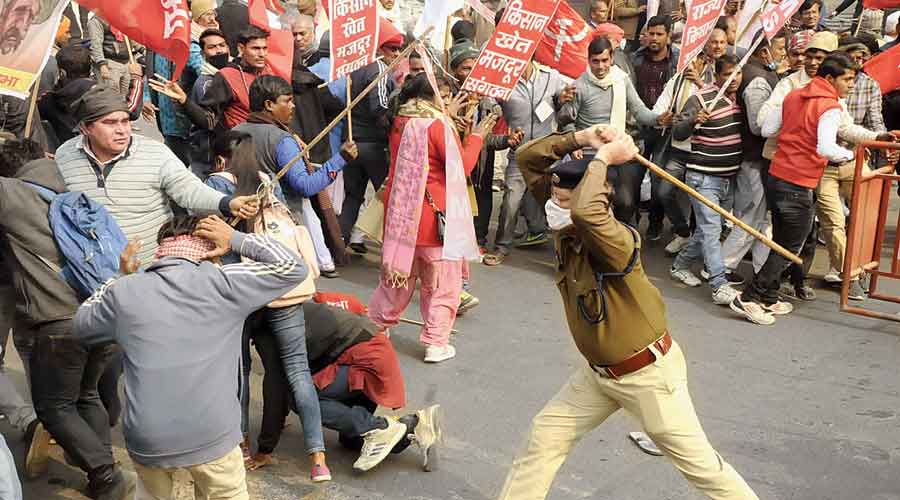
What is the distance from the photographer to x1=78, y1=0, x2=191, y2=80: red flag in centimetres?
611

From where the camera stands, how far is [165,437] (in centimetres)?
353

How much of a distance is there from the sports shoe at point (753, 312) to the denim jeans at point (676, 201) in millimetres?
1474

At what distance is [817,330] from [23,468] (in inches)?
203

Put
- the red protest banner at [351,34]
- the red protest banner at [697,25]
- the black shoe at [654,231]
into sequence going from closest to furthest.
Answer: the red protest banner at [351,34]
the red protest banner at [697,25]
the black shoe at [654,231]

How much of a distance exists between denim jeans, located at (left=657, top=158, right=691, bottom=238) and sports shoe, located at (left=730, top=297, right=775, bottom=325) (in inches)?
58.0

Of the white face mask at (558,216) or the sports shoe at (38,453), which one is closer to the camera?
the white face mask at (558,216)

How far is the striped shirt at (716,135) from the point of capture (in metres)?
7.92

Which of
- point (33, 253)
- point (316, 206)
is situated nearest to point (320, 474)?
point (33, 253)

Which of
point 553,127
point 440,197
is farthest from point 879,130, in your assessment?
point 440,197

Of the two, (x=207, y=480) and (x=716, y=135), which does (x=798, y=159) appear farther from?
(x=207, y=480)

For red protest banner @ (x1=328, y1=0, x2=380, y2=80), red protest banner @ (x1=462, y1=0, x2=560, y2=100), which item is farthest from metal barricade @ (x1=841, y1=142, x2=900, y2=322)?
red protest banner @ (x1=328, y1=0, x2=380, y2=80)

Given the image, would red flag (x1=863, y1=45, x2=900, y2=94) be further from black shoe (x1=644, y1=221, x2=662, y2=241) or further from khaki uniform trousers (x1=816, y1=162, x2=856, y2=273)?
black shoe (x1=644, y1=221, x2=662, y2=241)

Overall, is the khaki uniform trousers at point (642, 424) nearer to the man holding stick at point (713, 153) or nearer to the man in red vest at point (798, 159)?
the man in red vest at point (798, 159)

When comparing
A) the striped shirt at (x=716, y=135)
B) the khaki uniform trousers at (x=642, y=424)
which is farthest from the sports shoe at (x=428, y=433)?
the striped shirt at (x=716, y=135)
